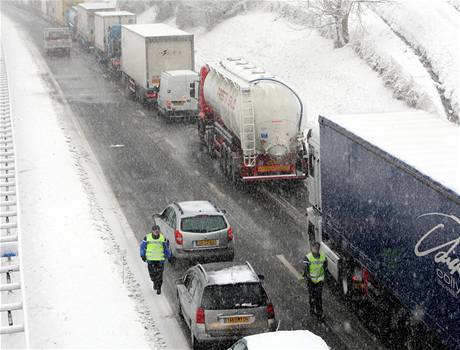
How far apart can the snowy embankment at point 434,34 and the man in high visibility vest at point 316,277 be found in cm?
1804

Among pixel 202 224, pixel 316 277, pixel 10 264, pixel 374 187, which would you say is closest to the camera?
pixel 374 187

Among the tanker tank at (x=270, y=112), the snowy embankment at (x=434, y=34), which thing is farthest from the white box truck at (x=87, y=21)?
the tanker tank at (x=270, y=112)

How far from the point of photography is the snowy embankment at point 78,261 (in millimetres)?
14336

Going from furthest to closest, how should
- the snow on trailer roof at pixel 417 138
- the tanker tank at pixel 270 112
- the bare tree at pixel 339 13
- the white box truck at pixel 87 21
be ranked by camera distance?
1. the white box truck at pixel 87 21
2. the bare tree at pixel 339 13
3. the tanker tank at pixel 270 112
4. the snow on trailer roof at pixel 417 138

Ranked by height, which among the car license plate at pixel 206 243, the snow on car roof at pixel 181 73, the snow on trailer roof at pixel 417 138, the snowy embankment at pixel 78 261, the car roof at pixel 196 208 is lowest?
the snowy embankment at pixel 78 261

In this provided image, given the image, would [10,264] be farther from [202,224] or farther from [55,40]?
[55,40]

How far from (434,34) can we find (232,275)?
1123 inches

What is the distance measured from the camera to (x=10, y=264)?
17047mm

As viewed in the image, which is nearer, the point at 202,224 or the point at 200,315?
the point at 200,315

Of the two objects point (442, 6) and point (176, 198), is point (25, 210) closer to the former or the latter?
point (176, 198)

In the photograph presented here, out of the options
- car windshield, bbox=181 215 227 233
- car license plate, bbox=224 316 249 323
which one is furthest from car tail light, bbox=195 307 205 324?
car windshield, bbox=181 215 227 233

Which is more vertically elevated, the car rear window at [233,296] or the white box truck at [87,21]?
the white box truck at [87,21]

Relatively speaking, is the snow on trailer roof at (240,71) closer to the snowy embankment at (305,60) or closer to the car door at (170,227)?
the snowy embankment at (305,60)

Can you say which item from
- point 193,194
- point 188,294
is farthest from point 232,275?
point 193,194
